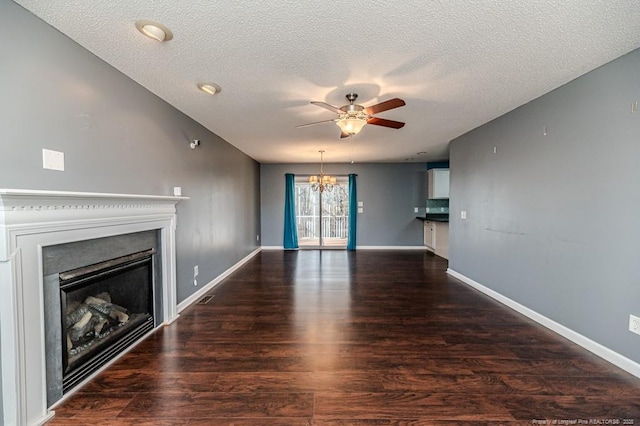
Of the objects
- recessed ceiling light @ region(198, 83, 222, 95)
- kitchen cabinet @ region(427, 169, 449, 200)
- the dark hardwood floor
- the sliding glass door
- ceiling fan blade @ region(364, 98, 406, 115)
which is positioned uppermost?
recessed ceiling light @ region(198, 83, 222, 95)

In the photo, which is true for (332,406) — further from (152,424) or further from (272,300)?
(272,300)

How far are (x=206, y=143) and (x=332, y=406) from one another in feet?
11.9

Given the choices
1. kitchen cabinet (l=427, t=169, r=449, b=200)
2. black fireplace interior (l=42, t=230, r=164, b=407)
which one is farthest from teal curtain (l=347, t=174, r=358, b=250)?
black fireplace interior (l=42, t=230, r=164, b=407)

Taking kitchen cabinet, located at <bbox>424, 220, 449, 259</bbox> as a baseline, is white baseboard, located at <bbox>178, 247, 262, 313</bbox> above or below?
below

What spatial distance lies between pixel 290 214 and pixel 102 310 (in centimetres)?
554

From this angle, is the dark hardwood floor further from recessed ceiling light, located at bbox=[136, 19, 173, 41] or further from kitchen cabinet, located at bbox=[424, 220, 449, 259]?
kitchen cabinet, located at bbox=[424, 220, 449, 259]

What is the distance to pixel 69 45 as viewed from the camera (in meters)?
1.90

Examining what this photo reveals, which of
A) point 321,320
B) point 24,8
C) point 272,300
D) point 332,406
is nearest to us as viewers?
point 24,8

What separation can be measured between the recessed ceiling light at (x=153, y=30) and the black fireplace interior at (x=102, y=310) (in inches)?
65.0

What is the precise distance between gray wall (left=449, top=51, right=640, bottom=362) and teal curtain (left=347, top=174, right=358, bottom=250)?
393 centimetres

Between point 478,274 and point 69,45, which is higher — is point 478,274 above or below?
below

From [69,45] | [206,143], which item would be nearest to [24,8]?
[69,45]

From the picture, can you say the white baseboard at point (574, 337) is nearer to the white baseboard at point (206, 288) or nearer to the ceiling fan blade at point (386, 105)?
the ceiling fan blade at point (386, 105)

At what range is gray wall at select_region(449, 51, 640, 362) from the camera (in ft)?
7.05
